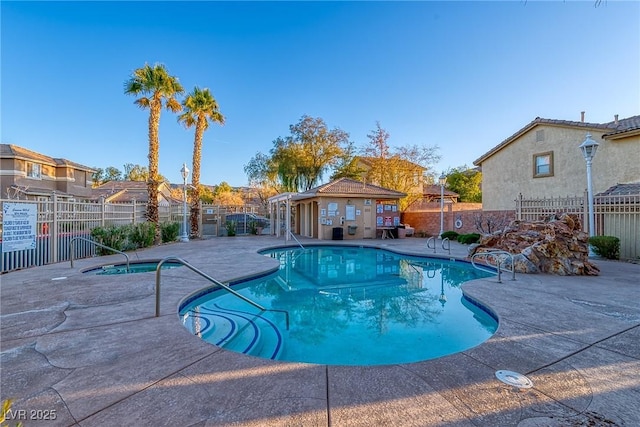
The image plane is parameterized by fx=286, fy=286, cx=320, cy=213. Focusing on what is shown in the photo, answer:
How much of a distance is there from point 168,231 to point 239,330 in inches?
482

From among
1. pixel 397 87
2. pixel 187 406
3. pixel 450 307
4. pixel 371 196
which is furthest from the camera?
pixel 371 196

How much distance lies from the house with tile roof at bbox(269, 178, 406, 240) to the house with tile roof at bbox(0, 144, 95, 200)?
17.0 metres

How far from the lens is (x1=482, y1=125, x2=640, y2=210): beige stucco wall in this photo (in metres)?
12.3

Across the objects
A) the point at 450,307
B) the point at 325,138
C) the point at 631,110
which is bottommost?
the point at 450,307

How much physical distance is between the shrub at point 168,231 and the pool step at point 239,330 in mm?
10949

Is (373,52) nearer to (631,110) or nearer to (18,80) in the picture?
(631,110)

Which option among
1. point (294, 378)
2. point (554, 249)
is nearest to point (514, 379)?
point (294, 378)

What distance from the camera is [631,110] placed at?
14.7 m

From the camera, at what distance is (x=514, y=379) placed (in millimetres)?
2623

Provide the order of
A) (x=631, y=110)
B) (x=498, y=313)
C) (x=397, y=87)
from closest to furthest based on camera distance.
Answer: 1. (x=498, y=313)
2. (x=631, y=110)
3. (x=397, y=87)

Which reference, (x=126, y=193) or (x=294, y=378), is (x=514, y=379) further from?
(x=126, y=193)

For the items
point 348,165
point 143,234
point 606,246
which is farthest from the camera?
point 348,165

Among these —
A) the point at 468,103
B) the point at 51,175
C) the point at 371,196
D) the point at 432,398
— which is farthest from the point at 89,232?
the point at 51,175

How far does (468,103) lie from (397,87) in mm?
3922
